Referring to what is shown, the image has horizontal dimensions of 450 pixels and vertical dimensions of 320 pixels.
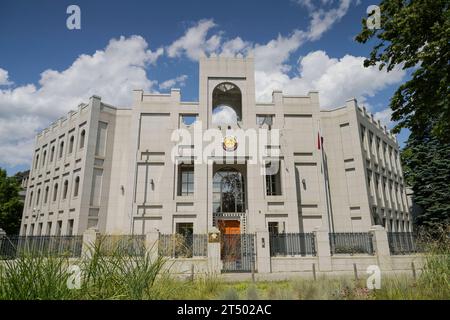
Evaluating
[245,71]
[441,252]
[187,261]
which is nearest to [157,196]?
[187,261]

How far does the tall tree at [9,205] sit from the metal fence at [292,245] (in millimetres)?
35391

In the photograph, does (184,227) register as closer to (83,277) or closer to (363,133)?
(83,277)

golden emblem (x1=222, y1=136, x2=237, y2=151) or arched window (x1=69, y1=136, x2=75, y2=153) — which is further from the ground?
arched window (x1=69, y1=136, x2=75, y2=153)

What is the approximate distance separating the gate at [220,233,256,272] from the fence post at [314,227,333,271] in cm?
389

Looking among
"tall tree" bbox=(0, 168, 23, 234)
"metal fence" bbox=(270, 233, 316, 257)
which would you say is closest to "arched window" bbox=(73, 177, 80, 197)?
"tall tree" bbox=(0, 168, 23, 234)

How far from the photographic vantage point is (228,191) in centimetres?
2477

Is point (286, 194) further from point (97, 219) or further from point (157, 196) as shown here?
point (97, 219)

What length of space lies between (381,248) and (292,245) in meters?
5.32

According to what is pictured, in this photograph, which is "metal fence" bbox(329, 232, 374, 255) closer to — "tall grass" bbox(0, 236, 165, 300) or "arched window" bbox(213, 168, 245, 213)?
"arched window" bbox(213, 168, 245, 213)

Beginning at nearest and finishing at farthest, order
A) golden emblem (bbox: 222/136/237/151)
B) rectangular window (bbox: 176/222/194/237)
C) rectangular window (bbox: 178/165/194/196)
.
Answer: rectangular window (bbox: 176/222/194/237) < golden emblem (bbox: 222/136/237/151) < rectangular window (bbox: 178/165/194/196)

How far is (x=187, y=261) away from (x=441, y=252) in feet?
38.9

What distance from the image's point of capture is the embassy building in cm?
2291

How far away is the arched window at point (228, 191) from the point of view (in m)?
24.2

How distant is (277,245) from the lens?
1730 cm
